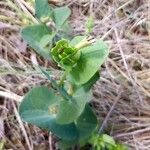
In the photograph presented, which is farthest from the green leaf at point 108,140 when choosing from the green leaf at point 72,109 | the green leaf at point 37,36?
the green leaf at point 37,36

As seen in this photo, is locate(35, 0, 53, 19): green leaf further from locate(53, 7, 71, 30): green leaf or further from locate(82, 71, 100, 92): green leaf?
locate(82, 71, 100, 92): green leaf

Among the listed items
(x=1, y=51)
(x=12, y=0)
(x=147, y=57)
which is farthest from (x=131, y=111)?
(x=12, y=0)

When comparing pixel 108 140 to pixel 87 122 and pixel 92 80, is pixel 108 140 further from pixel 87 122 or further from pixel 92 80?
pixel 92 80

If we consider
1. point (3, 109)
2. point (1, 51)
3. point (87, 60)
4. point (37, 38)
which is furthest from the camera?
point (1, 51)

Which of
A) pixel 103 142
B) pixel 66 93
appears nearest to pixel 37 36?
pixel 66 93

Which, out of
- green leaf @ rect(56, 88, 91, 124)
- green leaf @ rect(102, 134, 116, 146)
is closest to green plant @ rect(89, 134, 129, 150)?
green leaf @ rect(102, 134, 116, 146)

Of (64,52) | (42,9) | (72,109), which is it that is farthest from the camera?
(42,9)

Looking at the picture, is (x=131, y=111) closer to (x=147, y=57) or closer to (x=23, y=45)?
(x=147, y=57)
